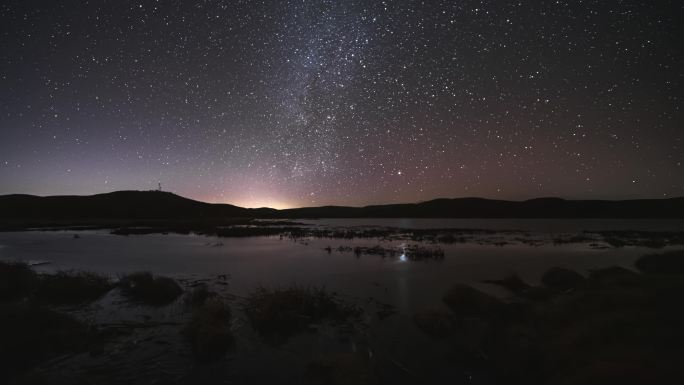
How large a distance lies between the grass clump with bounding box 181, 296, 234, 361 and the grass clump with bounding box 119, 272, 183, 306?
497 cm

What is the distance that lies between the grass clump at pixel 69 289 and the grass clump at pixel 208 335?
26.3ft

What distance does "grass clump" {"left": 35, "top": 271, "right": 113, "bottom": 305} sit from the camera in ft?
54.2

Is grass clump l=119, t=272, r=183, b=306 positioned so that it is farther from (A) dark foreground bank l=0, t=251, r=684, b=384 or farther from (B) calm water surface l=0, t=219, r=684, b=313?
(B) calm water surface l=0, t=219, r=684, b=313

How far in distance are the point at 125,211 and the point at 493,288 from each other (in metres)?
169

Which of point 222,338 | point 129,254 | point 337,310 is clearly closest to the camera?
point 222,338

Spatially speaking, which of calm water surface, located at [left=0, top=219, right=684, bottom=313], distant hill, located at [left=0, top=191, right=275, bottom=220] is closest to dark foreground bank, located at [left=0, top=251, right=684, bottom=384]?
calm water surface, located at [left=0, top=219, right=684, bottom=313]

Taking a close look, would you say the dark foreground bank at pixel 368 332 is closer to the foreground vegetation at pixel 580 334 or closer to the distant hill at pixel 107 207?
the foreground vegetation at pixel 580 334

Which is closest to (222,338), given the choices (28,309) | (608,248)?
(28,309)

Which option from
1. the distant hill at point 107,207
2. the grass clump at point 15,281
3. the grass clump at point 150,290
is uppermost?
the distant hill at point 107,207

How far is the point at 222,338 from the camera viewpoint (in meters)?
11.2

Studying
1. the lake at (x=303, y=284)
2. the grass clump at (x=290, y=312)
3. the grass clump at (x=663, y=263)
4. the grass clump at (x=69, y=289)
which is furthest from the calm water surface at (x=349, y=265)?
the grass clump at (x=69, y=289)

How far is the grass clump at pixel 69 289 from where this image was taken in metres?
16.5

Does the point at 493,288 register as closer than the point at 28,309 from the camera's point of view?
No

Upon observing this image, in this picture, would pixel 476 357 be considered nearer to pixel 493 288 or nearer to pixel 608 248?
pixel 493 288
